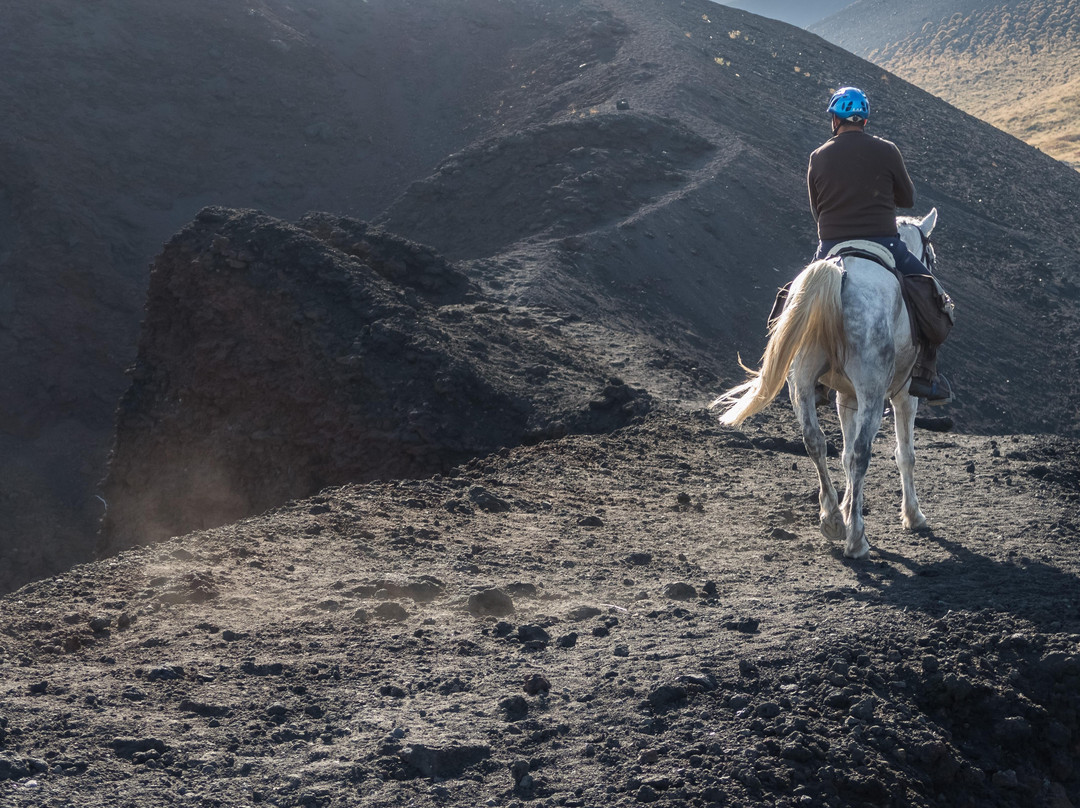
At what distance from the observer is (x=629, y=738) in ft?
12.1

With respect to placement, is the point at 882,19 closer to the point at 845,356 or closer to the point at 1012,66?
the point at 1012,66

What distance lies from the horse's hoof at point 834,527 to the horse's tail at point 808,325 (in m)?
0.86

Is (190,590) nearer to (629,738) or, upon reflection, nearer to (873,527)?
(629,738)

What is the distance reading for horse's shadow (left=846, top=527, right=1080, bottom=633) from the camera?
4.66 meters

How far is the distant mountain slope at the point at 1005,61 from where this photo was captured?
169 feet

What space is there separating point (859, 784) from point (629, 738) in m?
0.86

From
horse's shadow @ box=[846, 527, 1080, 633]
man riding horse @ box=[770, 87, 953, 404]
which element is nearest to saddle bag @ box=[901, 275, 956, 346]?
man riding horse @ box=[770, 87, 953, 404]

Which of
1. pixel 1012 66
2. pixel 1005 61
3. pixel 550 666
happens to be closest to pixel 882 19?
pixel 1005 61

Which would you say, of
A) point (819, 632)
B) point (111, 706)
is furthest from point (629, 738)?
point (111, 706)

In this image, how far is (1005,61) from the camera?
233 ft

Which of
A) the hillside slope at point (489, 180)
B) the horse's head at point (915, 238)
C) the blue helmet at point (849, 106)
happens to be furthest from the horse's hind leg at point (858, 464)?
the hillside slope at point (489, 180)

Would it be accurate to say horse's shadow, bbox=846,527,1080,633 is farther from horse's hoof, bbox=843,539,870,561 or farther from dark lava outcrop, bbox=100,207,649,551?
dark lava outcrop, bbox=100,207,649,551

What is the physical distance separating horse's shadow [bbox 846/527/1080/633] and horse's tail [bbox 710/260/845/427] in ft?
4.16

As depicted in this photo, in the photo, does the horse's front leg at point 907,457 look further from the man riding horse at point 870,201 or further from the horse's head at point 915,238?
the horse's head at point 915,238
